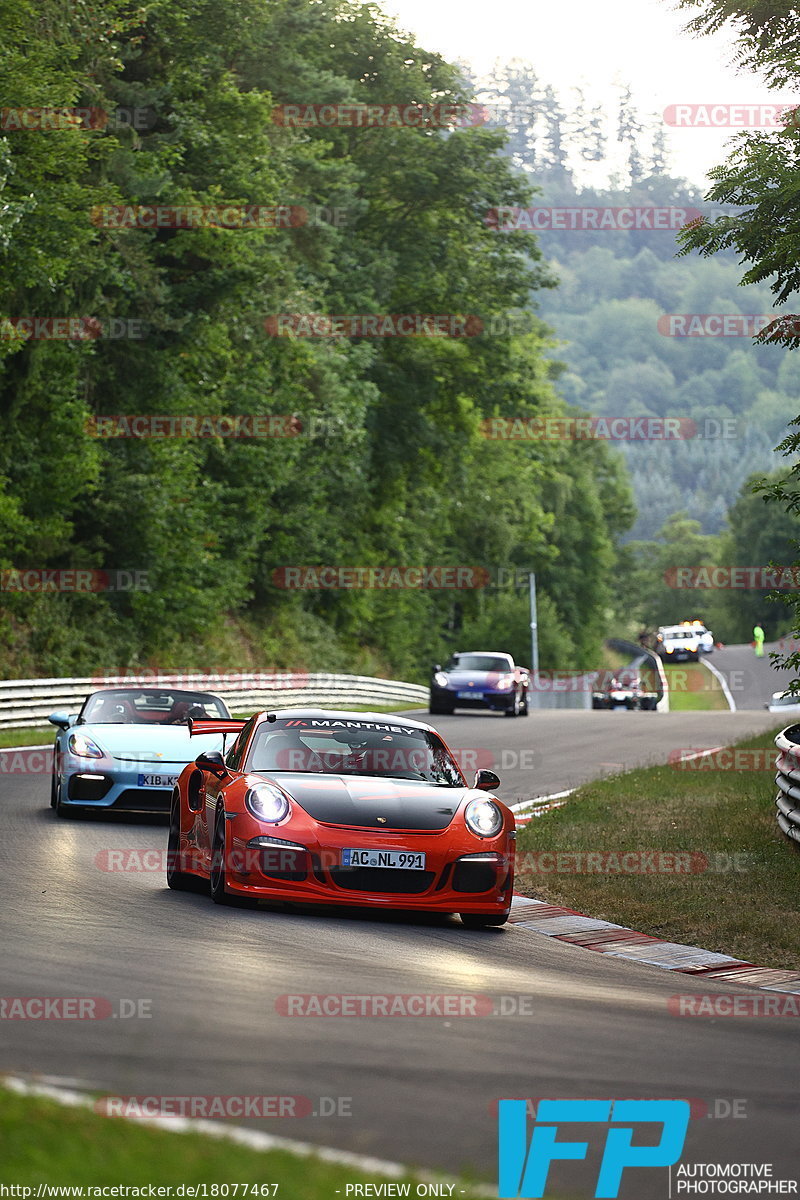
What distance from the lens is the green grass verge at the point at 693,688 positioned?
85.6 meters

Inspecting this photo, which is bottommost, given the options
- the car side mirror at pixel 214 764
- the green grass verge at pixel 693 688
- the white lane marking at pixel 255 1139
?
the green grass verge at pixel 693 688

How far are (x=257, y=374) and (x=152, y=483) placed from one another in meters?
6.19

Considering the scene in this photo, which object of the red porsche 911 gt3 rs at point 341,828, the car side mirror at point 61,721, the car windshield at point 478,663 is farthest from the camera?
the car windshield at point 478,663

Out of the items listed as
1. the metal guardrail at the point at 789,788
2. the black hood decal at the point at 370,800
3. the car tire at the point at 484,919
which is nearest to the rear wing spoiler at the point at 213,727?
the black hood decal at the point at 370,800

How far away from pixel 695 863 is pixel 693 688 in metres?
83.1

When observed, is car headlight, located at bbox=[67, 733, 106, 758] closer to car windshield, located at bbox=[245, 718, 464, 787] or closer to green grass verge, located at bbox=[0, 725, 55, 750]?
car windshield, located at bbox=[245, 718, 464, 787]

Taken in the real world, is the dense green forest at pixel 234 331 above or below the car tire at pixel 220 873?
above

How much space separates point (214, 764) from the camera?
1130 cm

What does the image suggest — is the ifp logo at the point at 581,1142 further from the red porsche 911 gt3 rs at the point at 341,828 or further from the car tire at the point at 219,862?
the car tire at the point at 219,862

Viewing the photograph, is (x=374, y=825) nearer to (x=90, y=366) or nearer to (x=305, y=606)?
(x=90, y=366)

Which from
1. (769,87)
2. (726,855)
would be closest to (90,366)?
(769,87)

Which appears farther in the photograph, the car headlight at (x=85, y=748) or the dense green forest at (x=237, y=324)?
the dense green forest at (x=237, y=324)

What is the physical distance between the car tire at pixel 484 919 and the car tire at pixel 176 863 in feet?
6.28

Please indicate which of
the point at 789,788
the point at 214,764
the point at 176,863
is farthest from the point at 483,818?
the point at 789,788
